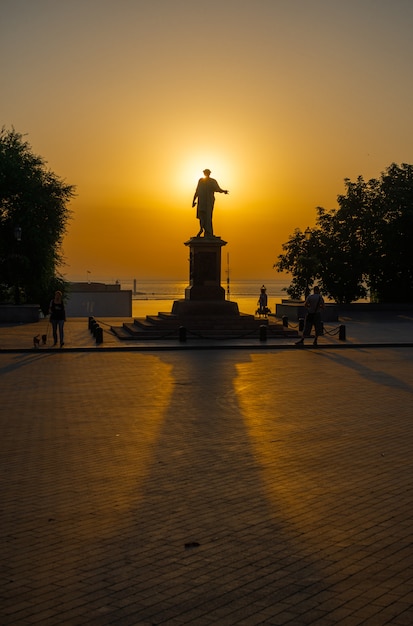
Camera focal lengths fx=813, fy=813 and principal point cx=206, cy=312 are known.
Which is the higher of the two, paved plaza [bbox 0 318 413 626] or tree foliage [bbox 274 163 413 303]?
tree foliage [bbox 274 163 413 303]

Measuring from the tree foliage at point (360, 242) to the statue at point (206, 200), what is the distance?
1230 centimetres

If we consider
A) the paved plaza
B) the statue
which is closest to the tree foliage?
the statue

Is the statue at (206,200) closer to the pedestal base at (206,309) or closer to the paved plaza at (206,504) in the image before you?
the pedestal base at (206,309)

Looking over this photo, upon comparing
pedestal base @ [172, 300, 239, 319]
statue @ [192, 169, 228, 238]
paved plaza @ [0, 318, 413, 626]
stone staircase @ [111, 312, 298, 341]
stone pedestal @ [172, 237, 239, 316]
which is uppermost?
statue @ [192, 169, 228, 238]

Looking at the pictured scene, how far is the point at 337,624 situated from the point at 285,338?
2319 cm

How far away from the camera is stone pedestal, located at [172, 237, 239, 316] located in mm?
31188

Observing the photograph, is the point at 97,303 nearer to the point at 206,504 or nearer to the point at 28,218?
the point at 28,218

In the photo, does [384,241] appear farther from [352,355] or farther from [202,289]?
[352,355]

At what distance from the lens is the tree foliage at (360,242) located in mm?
45406

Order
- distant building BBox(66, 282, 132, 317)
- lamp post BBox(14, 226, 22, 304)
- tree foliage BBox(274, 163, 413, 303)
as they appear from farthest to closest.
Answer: distant building BBox(66, 282, 132, 317) → tree foliage BBox(274, 163, 413, 303) → lamp post BBox(14, 226, 22, 304)

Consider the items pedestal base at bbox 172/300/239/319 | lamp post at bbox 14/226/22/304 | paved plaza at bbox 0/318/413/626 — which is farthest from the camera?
lamp post at bbox 14/226/22/304

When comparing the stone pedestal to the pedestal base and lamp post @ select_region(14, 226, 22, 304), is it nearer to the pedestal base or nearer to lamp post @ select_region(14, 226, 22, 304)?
the pedestal base

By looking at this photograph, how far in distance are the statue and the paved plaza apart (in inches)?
713

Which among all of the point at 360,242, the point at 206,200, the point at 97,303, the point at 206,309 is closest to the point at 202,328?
the point at 206,309
